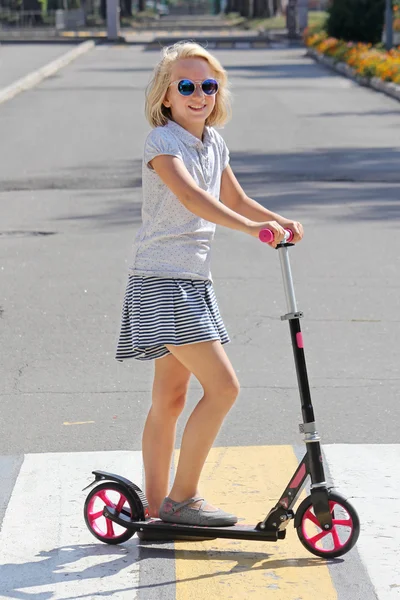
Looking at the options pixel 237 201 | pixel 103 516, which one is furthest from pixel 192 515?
pixel 237 201

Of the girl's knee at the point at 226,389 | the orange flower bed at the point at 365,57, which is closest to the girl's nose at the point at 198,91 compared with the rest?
the girl's knee at the point at 226,389

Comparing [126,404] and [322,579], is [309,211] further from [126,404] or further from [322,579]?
[322,579]

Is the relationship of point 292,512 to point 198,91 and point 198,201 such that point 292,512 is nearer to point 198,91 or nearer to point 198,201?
point 198,201

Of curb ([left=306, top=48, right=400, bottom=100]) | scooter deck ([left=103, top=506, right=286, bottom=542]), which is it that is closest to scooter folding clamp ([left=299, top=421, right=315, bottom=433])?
scooter deck ([left=103, top=506, right=286, bottom=542])

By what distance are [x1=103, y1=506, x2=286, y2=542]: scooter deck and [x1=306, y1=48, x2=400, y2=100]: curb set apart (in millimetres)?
24270

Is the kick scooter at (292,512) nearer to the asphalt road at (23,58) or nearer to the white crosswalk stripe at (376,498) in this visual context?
the white crosswalk stripe at (376,498)

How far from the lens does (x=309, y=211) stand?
12461mm

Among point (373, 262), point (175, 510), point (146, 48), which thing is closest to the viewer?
point (175, 510)

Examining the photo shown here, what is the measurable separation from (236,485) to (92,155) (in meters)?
12.9

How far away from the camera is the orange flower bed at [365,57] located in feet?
102

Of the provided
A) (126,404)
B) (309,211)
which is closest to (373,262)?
(309,211)

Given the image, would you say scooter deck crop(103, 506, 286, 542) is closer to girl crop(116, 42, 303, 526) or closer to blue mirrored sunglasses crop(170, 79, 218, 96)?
girl crop(116, 42, 303, 526)

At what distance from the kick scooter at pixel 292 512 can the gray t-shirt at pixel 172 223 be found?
325 mm

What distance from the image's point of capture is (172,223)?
4254 millimetres
